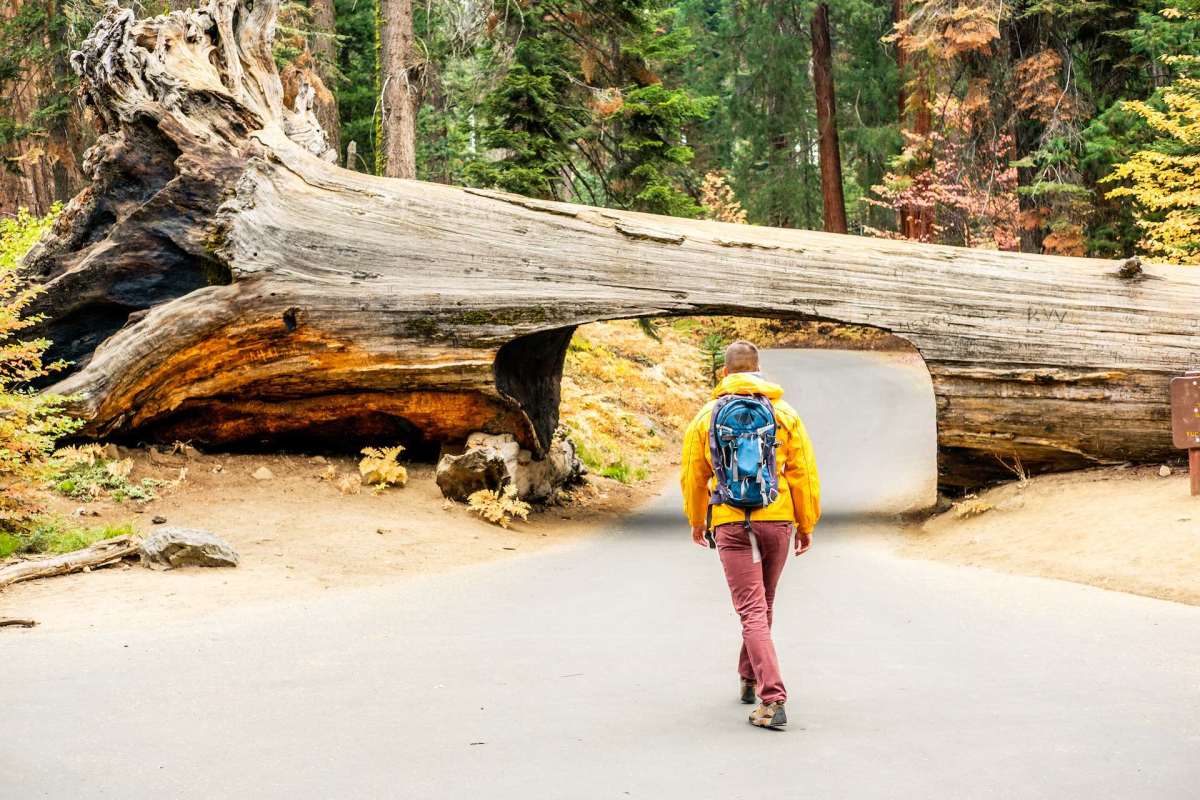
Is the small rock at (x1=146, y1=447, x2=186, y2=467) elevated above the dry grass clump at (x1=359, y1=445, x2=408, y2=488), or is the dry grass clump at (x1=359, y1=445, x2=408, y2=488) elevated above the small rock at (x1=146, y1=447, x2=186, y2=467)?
the small rock at (x1=146, y1=447, x2=186, y2=467)

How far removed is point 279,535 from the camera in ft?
33.9

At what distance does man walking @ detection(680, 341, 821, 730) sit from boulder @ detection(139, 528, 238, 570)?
5086 mm

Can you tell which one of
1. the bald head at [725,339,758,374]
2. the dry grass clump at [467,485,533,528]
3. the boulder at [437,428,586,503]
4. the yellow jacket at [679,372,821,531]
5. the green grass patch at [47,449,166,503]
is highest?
the bald head at [725,339,758,374]

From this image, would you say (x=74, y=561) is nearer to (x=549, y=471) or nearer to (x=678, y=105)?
(x=549, y=471)

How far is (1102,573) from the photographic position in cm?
911

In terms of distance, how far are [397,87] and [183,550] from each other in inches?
461

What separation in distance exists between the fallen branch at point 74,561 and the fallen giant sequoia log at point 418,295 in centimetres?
347

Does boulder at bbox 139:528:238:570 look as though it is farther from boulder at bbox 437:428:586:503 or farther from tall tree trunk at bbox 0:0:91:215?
tall tree trunk at bbox 0:0:91:215

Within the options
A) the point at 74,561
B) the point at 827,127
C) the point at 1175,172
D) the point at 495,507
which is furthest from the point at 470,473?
the point at 827,127

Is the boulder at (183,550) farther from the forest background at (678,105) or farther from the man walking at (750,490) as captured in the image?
the forest background at (678,105)

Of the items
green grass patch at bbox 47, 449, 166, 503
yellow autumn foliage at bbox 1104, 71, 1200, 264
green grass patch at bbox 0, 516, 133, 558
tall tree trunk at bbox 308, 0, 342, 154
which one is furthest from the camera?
tall tree trunk at bbox 308, 0, 342, 154

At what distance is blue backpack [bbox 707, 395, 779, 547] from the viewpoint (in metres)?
5.36

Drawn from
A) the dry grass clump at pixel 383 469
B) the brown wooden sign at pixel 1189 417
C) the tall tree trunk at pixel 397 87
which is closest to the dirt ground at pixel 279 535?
the dry grass clump at pixel 383 469

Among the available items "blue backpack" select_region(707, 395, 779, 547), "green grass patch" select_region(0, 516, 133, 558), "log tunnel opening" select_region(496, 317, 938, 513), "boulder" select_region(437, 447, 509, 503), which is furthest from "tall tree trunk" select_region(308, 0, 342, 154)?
"blue backpack" select_region(707, 395, 779, 547)
